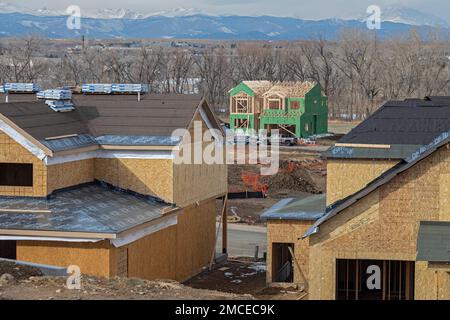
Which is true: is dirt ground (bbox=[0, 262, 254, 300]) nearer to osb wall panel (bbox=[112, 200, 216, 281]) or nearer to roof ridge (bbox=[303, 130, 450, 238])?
roof ridge (bbox=[303, 130, 450, 238])

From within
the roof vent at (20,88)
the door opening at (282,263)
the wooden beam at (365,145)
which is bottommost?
the door opening at (282,263)

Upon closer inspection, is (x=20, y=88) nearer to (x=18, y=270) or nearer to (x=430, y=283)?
(x=18, y=270)

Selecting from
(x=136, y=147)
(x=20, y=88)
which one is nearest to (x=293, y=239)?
(x=136, y=147)

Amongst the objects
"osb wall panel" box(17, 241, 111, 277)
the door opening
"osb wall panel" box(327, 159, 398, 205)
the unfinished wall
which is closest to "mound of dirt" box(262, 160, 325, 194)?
the unfinished wall

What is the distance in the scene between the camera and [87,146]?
2758 centimetres

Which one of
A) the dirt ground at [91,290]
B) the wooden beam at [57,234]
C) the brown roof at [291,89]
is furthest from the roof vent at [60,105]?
the brown roof at [291,89]

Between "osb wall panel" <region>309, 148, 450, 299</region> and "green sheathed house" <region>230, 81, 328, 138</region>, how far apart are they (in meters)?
61.3

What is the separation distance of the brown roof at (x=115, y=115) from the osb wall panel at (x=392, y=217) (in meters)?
8.04

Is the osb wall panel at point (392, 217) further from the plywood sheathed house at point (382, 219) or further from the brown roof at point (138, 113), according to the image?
the brown roof at point (138, 113)

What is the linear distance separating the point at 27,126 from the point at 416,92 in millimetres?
89763

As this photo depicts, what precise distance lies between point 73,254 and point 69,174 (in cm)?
405

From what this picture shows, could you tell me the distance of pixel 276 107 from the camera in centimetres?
8394

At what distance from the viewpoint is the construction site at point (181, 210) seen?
21047 mm
